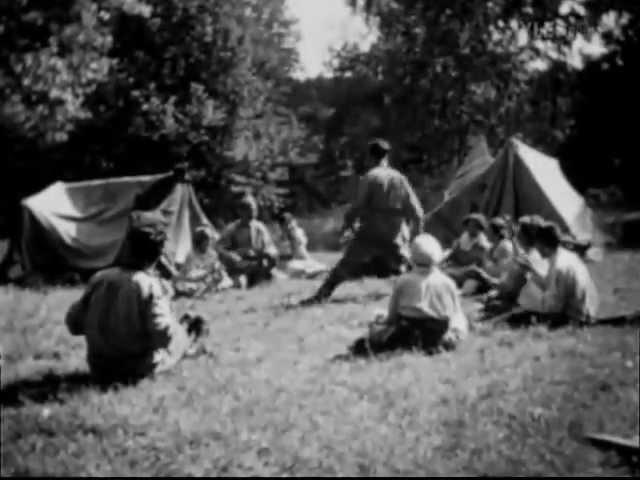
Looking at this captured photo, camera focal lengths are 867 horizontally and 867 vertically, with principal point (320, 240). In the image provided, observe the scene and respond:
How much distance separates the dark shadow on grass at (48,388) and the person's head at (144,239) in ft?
3.26

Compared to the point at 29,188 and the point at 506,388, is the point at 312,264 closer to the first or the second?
the point at 506,388

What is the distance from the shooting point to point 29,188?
81.9 feet

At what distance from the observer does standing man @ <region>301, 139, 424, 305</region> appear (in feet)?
38.3

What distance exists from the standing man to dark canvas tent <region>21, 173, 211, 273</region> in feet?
15.5

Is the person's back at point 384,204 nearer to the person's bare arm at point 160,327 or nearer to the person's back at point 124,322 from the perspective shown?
the person's bare arm at point 160,327

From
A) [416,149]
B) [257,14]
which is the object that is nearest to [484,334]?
[257,14]

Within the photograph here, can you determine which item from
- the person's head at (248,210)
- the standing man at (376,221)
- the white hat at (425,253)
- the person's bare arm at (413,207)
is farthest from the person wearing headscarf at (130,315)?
the person's head at (248,210)

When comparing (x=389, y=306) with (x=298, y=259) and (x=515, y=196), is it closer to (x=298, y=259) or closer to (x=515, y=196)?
(x=298, y=259)

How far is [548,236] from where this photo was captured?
876 centimetres

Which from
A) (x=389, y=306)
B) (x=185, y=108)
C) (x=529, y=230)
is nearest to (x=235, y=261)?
(x=529, y=230)

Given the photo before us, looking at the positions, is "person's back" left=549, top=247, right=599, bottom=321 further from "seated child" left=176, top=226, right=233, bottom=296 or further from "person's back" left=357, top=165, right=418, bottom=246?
"seated child" left=176, top=226, right=233, bottom=296

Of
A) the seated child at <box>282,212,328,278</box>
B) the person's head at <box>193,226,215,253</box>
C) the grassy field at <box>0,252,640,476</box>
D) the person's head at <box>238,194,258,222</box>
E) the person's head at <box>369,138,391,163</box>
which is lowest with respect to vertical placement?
the grassy field at <box>0,252,640,476</box>

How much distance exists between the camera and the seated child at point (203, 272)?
13.1 m

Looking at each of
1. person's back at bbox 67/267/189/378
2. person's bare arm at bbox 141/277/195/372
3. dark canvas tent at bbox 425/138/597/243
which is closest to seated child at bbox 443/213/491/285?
dark canvas tent at bbox 425/138/597/243
